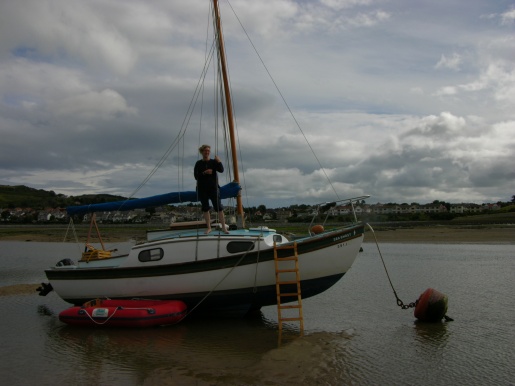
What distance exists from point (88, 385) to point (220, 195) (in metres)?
6.80

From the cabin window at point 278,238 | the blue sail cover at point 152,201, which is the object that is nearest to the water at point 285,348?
the cabin window at point 278,238

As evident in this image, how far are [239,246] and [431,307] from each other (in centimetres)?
505

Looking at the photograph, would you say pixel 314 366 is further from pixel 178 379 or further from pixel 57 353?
pixel 57 353

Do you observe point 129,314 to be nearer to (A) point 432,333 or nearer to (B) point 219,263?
(B) point 219,263

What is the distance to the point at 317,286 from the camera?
12000 mm

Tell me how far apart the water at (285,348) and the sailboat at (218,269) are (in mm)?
903

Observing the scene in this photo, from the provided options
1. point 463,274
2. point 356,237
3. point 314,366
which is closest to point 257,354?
point 314,366

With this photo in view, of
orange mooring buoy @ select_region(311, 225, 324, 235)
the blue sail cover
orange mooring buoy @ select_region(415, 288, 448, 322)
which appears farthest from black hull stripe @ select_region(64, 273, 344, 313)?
the blue sail cover

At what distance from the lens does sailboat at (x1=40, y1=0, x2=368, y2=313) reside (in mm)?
11773

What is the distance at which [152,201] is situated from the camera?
14352 mm

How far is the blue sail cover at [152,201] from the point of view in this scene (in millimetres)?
13859

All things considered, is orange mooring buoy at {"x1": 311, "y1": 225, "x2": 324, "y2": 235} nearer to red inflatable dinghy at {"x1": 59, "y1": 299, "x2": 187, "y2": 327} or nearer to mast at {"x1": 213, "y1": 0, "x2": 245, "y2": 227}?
mast at {"x1": 213, "y1": 0, "x2": 245, "y2": 227}

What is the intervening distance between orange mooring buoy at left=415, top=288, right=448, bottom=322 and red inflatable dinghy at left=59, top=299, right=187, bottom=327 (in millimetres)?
6014

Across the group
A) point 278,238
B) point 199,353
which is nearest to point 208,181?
point 278,238
